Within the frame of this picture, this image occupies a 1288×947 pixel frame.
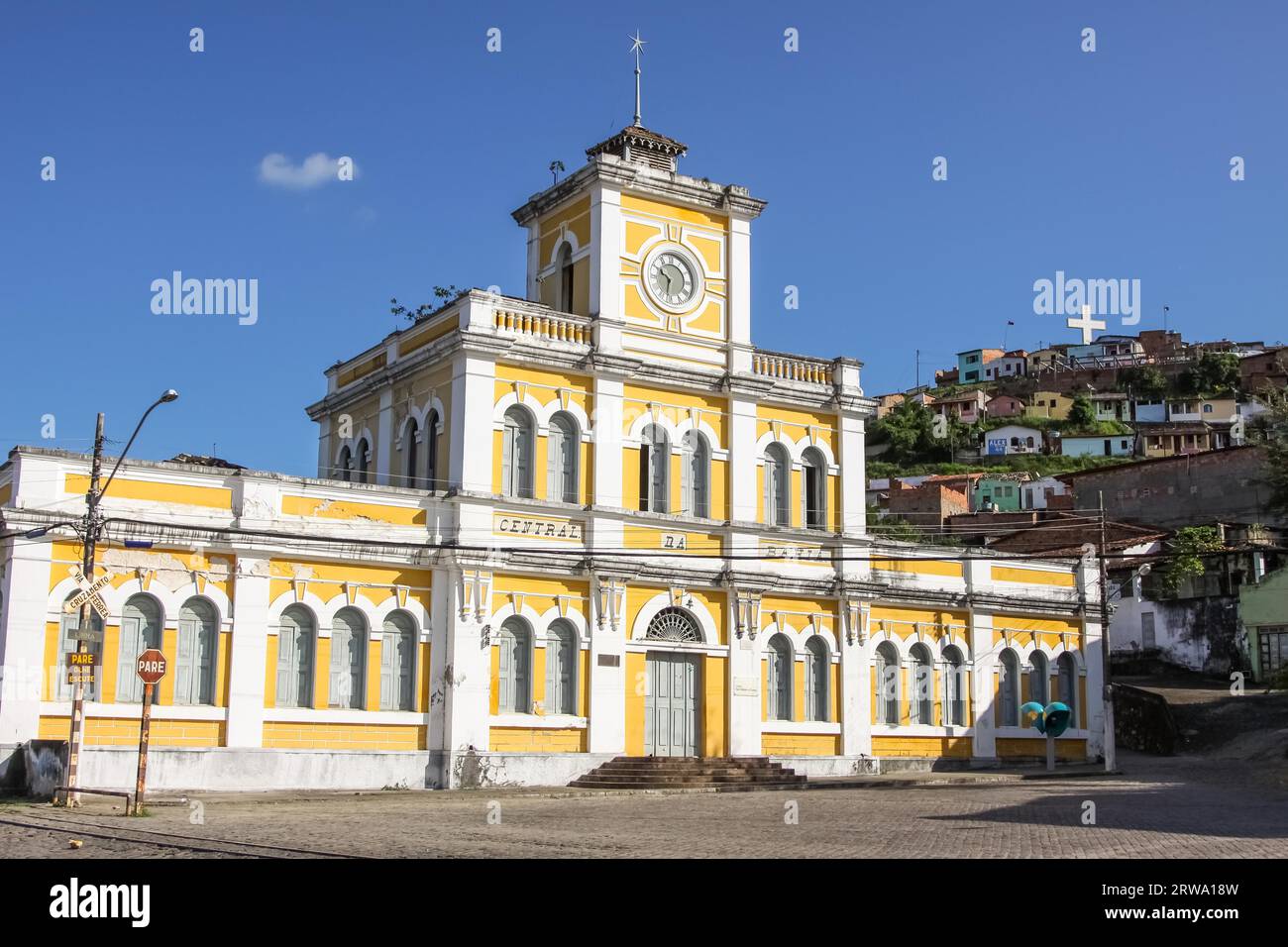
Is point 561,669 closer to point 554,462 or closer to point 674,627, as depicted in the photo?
point 674,627

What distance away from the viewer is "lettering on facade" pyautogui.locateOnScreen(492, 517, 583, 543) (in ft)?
103

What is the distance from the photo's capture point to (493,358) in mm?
31703

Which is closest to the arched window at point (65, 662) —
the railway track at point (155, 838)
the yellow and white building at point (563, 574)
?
the yellow and white building at point (563, 574)

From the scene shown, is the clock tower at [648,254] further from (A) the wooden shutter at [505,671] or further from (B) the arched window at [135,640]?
(B) the arched window at [135,640]

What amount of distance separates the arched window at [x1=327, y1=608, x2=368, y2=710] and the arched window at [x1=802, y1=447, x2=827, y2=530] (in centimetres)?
1202

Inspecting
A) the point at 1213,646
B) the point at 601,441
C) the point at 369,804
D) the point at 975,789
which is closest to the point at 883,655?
the point at 975,789

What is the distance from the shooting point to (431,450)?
108 feet

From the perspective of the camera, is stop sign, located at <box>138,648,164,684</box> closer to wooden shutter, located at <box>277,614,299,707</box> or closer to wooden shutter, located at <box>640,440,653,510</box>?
wooden shutter, located at <box>277,614,299,707</box>

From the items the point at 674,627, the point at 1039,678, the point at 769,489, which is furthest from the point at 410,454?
the point at 1039,678

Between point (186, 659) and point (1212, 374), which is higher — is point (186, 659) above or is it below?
below

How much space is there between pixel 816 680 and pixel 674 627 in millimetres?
4430

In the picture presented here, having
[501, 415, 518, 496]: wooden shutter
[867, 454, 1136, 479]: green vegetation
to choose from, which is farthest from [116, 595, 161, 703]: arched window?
[867, 454, 1136, 479]: green vegetation

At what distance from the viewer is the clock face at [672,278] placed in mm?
34781
